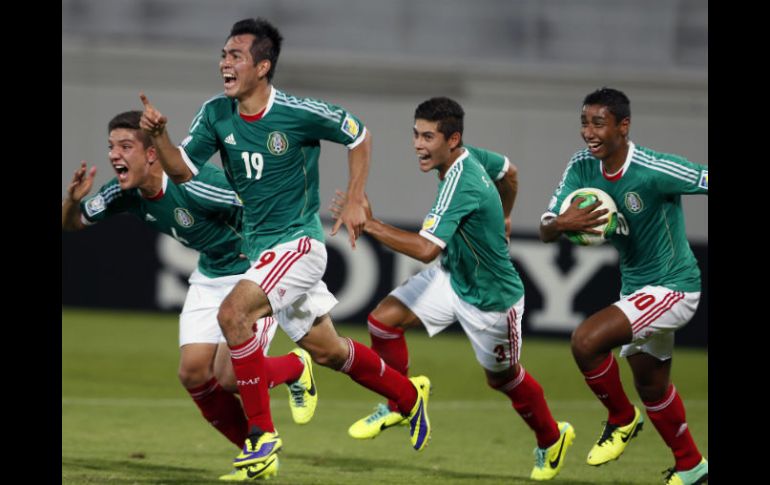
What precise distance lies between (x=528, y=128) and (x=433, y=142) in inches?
480

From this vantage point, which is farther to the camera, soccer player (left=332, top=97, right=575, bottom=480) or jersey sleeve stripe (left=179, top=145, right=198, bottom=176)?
soccer player (left=332, top=97, right=575, bottom=480)

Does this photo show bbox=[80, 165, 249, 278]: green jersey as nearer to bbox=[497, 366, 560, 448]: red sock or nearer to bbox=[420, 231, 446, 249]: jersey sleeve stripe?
bbox=[420, 231, 446, 249]: jersey sleeve stripe

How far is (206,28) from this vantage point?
19406 millimetres

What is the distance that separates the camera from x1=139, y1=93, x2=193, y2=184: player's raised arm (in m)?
6.18

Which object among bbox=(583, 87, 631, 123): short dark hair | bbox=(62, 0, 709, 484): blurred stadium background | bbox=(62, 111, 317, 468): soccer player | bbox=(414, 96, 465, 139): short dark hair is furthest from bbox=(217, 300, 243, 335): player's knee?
bbox=(62, 0, 709, 484): blurred stadium background

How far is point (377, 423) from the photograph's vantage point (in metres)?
7.44

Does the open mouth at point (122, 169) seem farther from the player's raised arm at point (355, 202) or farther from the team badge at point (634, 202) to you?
the team badge at point (634, 202)

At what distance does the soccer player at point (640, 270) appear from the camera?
6844 millimetres

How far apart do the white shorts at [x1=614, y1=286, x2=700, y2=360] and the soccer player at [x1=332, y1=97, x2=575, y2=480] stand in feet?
2.50

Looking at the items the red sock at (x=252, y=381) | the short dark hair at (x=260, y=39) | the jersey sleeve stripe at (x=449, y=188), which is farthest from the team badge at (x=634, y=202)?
the red sock at (x=252, y=381)

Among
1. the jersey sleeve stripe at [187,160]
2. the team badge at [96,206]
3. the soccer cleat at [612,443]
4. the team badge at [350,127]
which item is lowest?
the soccer cleat at [612,443]

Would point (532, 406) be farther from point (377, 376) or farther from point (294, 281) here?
point (294, 281)

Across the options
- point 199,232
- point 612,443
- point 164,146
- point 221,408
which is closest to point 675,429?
point 612,443
